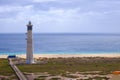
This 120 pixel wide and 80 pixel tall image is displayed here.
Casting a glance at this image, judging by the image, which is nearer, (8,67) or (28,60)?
(8,67)

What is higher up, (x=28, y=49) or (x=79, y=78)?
(x=28, y=49)

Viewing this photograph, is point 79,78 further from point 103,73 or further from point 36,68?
point 36,68

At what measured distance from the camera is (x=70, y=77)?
132 ft

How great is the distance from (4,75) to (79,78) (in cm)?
1025

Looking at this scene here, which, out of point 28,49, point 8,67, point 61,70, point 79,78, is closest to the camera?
point 79,78

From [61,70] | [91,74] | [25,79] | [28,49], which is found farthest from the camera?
[28,49]

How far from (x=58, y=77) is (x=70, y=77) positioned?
1548 millimetres

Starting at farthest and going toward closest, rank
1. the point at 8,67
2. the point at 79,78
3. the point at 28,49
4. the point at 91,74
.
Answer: the point at 28,49
the point at 8,67
the point at 91,74
the point at 79,78

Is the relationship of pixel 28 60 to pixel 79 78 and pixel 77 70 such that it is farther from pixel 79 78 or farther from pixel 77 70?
pixel 79 78

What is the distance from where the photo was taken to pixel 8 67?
49688mm

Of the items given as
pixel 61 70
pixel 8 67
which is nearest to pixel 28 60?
pixel 8 67

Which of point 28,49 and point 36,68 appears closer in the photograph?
point 36,68

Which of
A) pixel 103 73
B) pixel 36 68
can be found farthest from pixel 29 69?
pixel 103 73

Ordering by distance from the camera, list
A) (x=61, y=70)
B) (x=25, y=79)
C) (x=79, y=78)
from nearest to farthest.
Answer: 1. (x=25, y=79)
2. (x=79, y=78)
3. (x=61, y=70)
